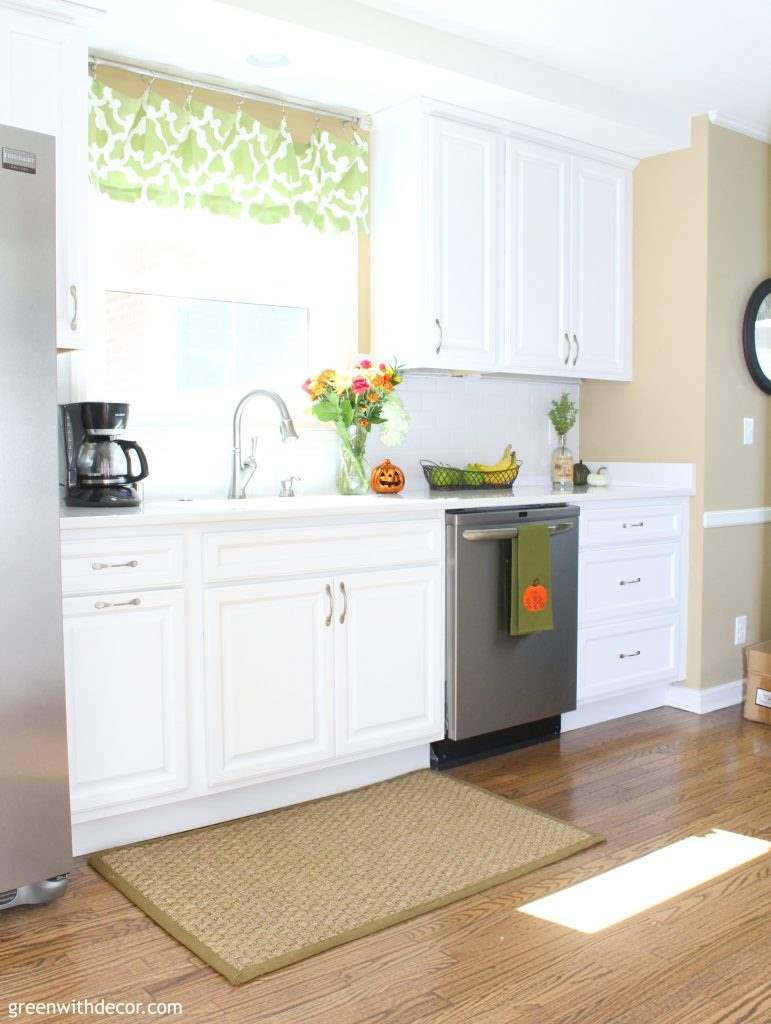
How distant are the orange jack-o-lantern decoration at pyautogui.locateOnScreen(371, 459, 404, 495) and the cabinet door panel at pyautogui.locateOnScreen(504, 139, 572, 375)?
66 centimetres

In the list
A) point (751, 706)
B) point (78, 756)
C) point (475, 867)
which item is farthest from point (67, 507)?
point (751, 706)

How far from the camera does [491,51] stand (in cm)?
347

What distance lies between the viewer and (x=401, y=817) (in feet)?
9.78

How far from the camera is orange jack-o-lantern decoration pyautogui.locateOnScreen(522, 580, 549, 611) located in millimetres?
3441

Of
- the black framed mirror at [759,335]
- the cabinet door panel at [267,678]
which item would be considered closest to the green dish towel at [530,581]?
the cabinet door panel at [267,678]

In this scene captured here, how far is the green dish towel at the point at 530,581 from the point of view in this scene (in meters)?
3.42

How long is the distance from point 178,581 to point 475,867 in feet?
3.57

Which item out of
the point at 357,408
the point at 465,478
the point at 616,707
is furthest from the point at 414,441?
the point at 616,707

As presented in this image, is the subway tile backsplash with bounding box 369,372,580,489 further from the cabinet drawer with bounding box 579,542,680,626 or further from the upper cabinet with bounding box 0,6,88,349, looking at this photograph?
the upper cabinet with bounding box 0,6,88,349

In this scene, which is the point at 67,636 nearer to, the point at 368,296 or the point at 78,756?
the point at 78,756

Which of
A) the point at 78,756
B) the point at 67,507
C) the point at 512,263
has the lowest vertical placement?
the point at 78,756

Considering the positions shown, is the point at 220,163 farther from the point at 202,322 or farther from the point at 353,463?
the point at 353,463

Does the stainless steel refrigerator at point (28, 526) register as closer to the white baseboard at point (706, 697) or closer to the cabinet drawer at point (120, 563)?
the cabinet drawer at point (120, 563)

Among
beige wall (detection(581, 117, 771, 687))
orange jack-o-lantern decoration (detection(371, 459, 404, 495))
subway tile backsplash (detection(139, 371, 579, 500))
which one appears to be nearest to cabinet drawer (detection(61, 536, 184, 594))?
subway tile backsplash (detection(139, 371, 579, 500))
